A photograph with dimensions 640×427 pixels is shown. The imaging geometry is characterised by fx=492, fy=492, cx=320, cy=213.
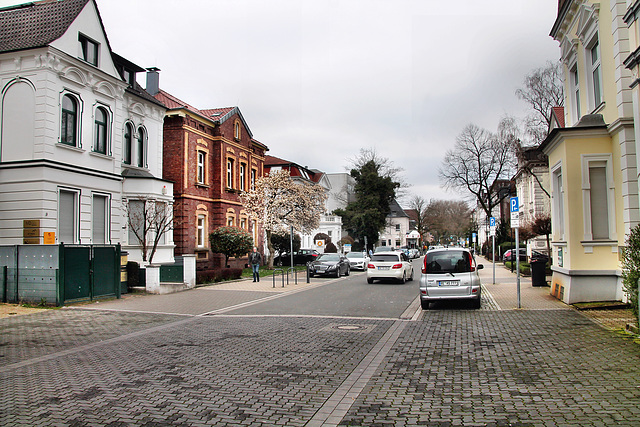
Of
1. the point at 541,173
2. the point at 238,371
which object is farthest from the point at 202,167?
the point at 541,173

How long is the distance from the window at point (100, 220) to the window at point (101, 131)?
2145 mm

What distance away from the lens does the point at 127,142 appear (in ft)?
84.3

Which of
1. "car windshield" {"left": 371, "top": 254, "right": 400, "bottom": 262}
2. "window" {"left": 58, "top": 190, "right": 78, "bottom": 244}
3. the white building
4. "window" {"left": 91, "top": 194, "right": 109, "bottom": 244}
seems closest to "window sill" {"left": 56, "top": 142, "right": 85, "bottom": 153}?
the white building

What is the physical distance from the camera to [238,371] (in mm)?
7254

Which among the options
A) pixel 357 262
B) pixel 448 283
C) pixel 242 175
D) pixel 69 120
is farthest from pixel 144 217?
pixel 357 262

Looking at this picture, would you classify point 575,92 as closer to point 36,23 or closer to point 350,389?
point 350,389

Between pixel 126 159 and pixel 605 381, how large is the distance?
2426cm

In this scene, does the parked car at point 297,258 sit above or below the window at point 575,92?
below

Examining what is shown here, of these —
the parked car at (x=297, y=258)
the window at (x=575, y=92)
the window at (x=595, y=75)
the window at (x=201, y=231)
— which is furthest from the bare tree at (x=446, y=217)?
the window at (x=595, y=75)

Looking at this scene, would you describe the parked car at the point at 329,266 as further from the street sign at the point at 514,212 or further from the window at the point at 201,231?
Result: the street sign at the point at 514,212

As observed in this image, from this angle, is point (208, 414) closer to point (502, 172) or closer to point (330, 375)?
point (330, 375)

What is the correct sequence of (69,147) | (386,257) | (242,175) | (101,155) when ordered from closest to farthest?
(69,147) < (101,155) < (386,257) < (242,175)

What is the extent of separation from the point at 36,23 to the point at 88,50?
6.67 ft

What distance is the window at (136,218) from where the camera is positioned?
2375 cm
